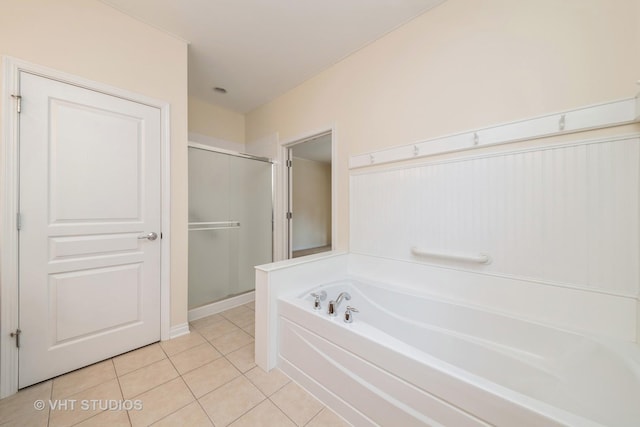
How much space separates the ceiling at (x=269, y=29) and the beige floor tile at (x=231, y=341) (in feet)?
8.42

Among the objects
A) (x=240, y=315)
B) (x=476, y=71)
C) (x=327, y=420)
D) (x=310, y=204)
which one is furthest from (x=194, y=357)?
(x=310, y=204)

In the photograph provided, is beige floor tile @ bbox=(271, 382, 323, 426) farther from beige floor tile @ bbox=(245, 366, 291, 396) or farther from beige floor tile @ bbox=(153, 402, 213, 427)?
beige floor tile @ bbox=(153, 402, 213, 427)

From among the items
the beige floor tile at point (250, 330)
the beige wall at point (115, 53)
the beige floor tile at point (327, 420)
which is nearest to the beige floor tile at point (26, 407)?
the beige wall at point (115, 53)

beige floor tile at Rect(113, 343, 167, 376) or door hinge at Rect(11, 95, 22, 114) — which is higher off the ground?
door hinge at Rect(11, 95, 22, 114)

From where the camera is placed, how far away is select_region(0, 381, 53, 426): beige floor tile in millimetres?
1161

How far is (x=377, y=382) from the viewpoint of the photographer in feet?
3.44

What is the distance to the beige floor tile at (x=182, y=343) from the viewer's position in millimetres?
1770

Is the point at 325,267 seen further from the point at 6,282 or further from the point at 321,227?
the point at 321,227

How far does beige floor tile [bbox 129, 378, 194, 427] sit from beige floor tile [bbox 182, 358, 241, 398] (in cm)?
4

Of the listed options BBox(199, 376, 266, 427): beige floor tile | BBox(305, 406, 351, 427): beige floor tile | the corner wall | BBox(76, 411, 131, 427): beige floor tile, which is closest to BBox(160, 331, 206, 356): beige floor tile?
BBox(76, 411, 131, 427): beige floor tile

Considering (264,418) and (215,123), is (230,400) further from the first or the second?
(215,123)

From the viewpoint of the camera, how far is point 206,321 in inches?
89.4

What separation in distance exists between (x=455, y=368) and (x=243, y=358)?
143 centimetres

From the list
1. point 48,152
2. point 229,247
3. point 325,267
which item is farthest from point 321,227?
point 48,152
